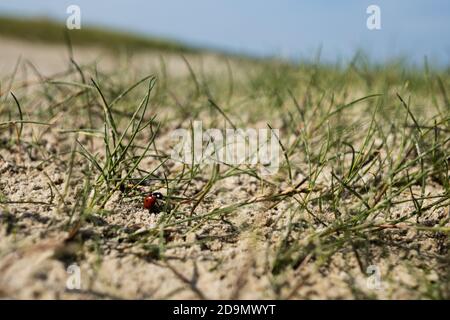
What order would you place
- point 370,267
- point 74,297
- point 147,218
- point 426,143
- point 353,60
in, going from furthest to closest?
point 353,60
point 426,143
point 147,218
point 370,267
point 74,297

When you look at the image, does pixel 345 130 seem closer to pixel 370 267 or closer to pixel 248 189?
pixel 248 189

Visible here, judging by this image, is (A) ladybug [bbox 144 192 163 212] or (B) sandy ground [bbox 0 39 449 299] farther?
(A) ladybug [bbox 144 192 163 212]

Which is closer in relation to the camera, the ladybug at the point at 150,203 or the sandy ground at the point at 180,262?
the sandy ground at the point at 180,262

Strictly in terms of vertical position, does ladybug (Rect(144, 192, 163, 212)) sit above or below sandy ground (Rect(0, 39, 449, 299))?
above

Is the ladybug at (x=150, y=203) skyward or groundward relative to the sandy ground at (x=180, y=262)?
skyward

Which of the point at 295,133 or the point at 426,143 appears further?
the point at 295,133

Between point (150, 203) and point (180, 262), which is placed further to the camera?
point (150, 203)
